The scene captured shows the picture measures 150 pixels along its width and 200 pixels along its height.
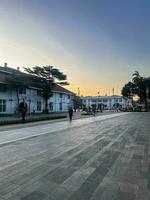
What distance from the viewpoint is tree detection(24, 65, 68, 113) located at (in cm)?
4770

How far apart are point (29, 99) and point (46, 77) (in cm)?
565

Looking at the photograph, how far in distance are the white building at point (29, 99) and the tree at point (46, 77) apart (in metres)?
1.34

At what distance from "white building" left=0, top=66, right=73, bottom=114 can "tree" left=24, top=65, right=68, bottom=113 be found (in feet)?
4.38

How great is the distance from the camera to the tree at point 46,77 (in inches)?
1878

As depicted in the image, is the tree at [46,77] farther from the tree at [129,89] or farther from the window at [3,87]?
the tree at [129,89]

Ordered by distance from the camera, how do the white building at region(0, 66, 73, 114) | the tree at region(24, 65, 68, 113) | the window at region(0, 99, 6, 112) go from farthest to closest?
the tree at region(24, 65, 68, 113) → the white building at region(0, 66, 73, 114) → the window at region(0, 99, 6, 112)

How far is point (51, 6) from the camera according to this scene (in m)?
15.8

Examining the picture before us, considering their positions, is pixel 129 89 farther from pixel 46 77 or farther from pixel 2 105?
pixel 2 105

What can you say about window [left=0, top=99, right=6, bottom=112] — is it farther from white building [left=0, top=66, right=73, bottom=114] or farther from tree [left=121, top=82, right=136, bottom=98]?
tree [left=121, top=82, right=136, bottom=98]

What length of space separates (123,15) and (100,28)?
266cm

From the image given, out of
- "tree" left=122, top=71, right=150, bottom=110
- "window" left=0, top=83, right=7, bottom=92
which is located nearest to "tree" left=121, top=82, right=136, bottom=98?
"tree" left=122, top=71, right=150, bottom=110

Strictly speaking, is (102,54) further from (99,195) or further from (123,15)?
(99,195)

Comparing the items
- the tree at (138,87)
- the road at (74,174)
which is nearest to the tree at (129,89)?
the tree at (138,87)

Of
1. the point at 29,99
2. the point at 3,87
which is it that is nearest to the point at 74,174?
the point at 3,87
